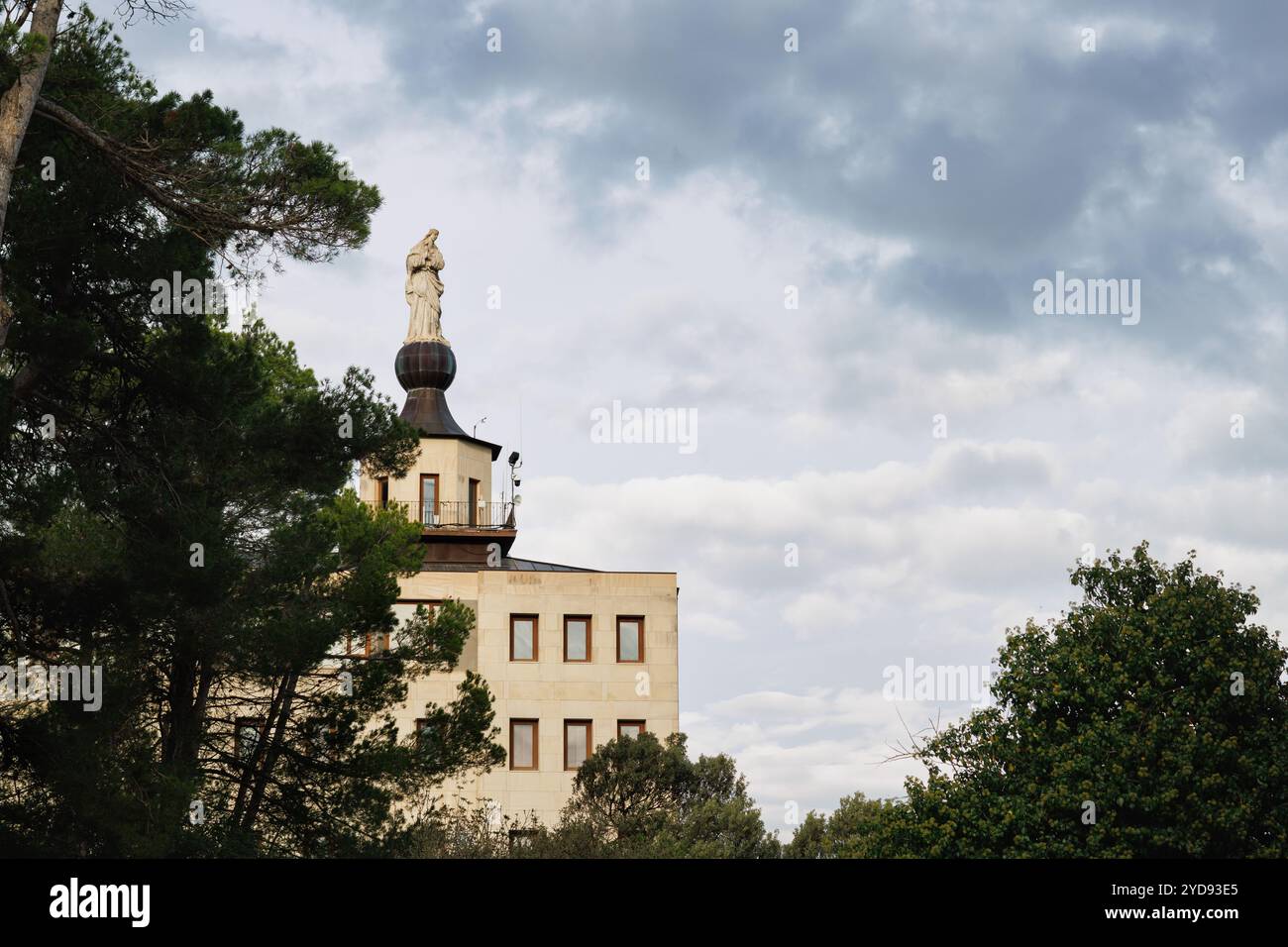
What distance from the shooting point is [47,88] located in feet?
64.3

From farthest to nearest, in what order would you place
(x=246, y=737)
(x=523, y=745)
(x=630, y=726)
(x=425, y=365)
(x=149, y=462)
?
(x=425, y=365) → (x=630, y=726) → (x=523, y=745) → (x=246, y=737) → (x=149, y=462)

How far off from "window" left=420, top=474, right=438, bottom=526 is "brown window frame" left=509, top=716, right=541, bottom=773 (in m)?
10.2

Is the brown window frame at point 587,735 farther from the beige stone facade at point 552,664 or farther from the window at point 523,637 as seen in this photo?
the window at point 523,637

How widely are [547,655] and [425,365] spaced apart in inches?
575

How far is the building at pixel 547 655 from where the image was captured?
185ft

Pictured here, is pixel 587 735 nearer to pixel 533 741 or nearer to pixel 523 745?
pixel 533 741

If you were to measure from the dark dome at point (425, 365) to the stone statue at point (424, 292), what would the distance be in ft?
1.31

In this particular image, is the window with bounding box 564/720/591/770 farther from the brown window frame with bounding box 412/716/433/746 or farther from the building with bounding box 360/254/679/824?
the brown window frame with bounding box 412/716/433/746

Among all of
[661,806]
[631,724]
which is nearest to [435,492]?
[631,724]

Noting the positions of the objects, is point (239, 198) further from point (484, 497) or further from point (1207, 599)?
point (484, 497)

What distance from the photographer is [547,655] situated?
57875 mm

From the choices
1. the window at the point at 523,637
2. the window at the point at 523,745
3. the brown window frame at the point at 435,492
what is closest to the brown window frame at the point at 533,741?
the window at the point at 523,745

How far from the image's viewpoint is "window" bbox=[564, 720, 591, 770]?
186 ft
